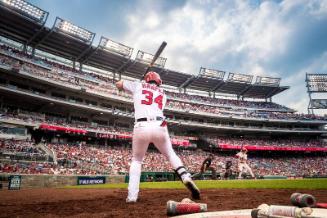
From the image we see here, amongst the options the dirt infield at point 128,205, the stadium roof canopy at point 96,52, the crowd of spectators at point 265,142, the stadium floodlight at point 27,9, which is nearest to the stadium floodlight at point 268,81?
the stadium roof canopy at point 96,52

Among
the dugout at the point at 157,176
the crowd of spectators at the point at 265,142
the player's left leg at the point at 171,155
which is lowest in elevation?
the dugout at the point at 157,176

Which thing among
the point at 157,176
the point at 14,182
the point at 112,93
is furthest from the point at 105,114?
the point at 14,182

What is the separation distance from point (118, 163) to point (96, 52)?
66.1 feet

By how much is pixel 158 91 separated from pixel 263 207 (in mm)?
3863

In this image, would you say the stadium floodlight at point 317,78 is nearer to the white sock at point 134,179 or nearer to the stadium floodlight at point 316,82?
the stadium floodlight at point 316,82

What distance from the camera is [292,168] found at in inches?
2012

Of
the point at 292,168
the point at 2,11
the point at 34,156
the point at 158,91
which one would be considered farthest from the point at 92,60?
the point at 158,91

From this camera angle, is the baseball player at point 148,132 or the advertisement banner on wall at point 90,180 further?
the advertisement banner on wall at point 90,180

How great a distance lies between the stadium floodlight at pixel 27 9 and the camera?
3716 centimetres

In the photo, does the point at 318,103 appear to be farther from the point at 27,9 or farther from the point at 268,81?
the point at 27,9

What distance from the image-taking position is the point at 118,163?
35.9 metres

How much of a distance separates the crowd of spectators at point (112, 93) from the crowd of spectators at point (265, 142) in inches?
192

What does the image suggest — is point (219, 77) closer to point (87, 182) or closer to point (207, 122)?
point (207, 122)

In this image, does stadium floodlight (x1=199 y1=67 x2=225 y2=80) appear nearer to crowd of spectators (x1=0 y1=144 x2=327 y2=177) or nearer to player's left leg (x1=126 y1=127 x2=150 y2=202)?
crowd of spectators (x1=0 y1=144 x2=327 y2=177)
